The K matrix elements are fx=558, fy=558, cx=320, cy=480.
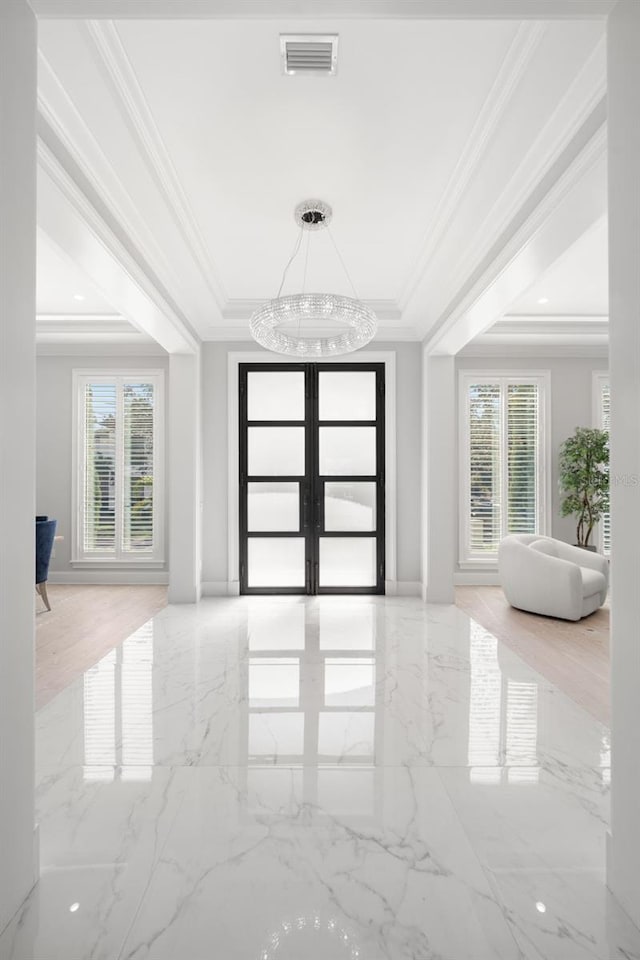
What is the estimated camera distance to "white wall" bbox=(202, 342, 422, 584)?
238 inches

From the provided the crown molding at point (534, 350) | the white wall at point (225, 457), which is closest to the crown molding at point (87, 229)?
the white wall at point (225, 457)

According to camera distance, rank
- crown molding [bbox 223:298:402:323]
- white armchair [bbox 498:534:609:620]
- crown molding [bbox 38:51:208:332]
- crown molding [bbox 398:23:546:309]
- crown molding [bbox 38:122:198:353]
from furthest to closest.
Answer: crown molding [bbox 223:298:402:323], white armchair [bbox 498:534:609:620], crown molding [bbox 38:122:198:353], crown molding [bbox 38:51:208:332], crown molding [bbox 398:23:546:309]

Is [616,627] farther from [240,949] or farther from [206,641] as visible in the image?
[206,641]

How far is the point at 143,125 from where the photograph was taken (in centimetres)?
256

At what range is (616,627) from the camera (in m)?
1.66

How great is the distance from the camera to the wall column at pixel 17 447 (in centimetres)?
150

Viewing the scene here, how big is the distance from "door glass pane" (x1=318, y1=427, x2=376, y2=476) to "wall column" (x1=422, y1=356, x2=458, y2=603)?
2.40 feet

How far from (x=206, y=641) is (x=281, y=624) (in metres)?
0.77

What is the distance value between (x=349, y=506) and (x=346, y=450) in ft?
2.03

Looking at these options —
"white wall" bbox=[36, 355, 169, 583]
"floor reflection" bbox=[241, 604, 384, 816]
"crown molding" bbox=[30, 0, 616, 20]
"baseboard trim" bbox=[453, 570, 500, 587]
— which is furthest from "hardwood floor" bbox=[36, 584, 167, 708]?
"baseboard trim" bbox=[453, 570, 500, 587]

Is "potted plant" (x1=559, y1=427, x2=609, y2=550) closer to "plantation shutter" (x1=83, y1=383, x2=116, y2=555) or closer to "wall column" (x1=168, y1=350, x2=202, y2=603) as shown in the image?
"wall column" (x1=168, y1=350, x2=202, y2=603)

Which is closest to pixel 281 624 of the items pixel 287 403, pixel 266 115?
pixel 287 403

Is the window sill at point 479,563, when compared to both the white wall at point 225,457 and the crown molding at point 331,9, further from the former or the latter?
the crown molding at point 331,9

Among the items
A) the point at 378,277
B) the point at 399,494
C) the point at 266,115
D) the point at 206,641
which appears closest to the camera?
the point at 266,115
